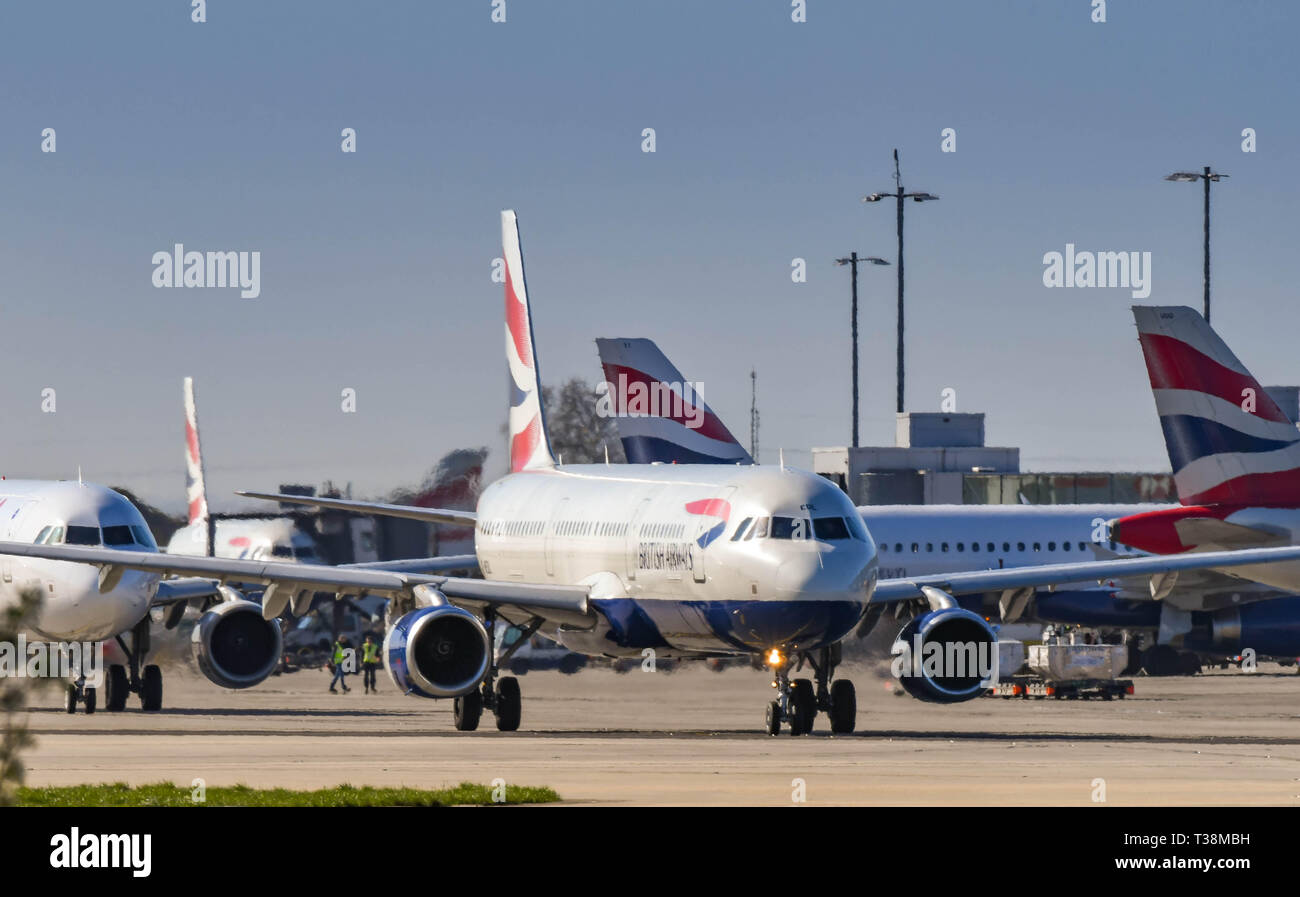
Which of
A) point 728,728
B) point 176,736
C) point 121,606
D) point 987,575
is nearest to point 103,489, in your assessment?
point 121,606

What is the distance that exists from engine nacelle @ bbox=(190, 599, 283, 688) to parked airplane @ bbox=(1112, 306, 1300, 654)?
17.8m

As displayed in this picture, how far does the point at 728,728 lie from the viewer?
38.4m

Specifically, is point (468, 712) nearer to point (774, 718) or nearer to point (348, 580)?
point (348, 580)

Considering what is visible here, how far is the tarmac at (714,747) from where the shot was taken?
2297 centimetres

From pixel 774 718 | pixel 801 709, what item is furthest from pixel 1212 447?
pixel 774 718

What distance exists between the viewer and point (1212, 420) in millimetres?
48250

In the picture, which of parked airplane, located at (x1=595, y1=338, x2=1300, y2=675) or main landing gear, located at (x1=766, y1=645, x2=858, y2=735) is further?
parked airplane, located at (x1=595, y1=338, x2=1300, y2=675)

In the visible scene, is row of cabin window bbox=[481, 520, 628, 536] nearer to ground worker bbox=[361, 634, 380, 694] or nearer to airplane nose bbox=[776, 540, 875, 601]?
airplane nose bbox=[776, 540, 875, 601]

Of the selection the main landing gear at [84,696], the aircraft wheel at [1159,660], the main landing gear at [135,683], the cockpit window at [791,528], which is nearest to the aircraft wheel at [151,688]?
the main landing gear at [135,683]

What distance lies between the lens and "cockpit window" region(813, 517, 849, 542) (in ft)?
111

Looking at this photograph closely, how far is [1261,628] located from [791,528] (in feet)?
85.3

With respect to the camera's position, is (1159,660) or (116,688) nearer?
(116,688)

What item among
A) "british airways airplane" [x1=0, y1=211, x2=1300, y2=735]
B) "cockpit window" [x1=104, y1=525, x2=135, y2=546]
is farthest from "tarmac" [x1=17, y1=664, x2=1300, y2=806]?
"cockpit window" [x1=104, y1=525, x2=135, y2=546]
